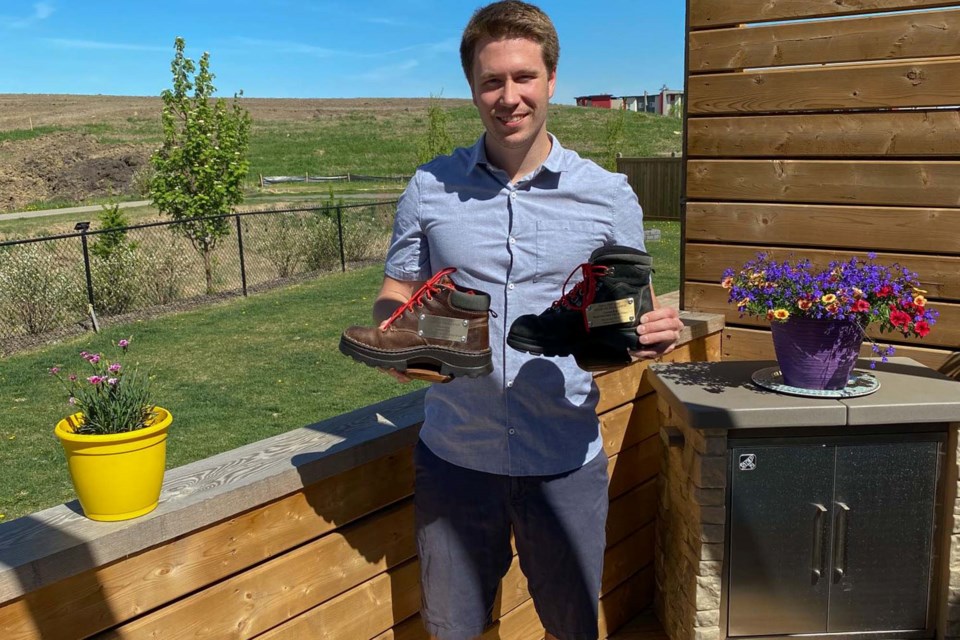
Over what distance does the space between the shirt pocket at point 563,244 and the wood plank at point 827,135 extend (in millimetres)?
1713

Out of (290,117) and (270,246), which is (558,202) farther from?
(290,117)

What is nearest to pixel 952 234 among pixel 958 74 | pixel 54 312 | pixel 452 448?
Result: pixel 958 74

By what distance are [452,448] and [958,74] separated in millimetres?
2244

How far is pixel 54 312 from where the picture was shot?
911 centimetres

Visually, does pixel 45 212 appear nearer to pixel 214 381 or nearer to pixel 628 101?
pixel 214 381

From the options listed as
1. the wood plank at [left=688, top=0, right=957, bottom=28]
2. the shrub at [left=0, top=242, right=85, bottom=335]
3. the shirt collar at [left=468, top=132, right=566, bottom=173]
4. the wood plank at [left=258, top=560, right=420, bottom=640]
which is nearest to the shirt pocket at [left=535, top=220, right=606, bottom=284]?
the shirt collar at [left=468, top=132, right=566, bottom=173]

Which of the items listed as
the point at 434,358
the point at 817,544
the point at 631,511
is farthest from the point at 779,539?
the point at 434,358

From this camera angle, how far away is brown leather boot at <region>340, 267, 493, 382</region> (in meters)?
1.65

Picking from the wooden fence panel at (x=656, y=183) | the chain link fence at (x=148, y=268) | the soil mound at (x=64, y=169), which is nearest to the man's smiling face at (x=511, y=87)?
the chain link fence at (x=148, y=268)

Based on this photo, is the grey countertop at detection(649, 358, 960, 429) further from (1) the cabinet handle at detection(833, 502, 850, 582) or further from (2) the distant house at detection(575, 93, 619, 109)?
(2) the distant house at detection(575, 93, 619, 109)

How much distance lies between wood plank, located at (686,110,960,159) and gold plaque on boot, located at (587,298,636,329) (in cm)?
184

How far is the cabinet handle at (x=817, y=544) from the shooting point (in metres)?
2.63

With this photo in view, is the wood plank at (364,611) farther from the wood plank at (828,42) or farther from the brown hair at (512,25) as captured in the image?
the wood plank at (828,42)

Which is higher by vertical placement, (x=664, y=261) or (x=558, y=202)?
(x=558, y=202)
